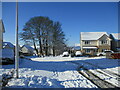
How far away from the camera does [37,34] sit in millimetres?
31172

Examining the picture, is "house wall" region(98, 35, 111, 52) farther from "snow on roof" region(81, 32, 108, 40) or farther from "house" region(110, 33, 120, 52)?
"house" region(110, 33, 120, 52)

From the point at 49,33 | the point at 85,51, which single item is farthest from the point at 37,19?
the point at 85,51

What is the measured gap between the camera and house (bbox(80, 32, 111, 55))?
3716 centimetres

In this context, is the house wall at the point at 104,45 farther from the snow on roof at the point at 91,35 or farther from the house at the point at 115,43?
the house at the point at 115,43

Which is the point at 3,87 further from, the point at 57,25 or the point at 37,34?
the point at 57,25

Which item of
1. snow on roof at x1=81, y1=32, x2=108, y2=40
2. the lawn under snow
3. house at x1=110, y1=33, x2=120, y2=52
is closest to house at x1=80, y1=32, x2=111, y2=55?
snow on roof at x1=81, y1=32, x2=108, y2=40

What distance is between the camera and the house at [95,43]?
37156mm

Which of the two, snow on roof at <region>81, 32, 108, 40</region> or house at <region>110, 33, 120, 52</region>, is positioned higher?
snow on roof at <region>81, 32, 108, 40</region>

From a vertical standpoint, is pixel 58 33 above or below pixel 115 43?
above

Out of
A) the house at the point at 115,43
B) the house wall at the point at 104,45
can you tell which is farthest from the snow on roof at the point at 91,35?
the house at the point at 115,43

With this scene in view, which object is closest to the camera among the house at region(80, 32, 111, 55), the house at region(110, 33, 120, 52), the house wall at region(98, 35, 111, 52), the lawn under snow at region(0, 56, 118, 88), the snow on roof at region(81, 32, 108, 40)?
the lawn under snow at region(0, 56, 118, 88)

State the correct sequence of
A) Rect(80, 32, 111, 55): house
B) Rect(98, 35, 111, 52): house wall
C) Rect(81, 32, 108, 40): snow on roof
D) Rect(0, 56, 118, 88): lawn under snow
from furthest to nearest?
Rect(81, 32, 108, 40): snow on roof < Rect(98, 35, 111, 52): house wall < Rect(80, 32, 111, 55): house < Rect(0, 56, 118, 88): lawn under snow

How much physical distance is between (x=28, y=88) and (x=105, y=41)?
36.7m

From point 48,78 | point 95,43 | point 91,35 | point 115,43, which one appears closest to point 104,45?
point 95,43
